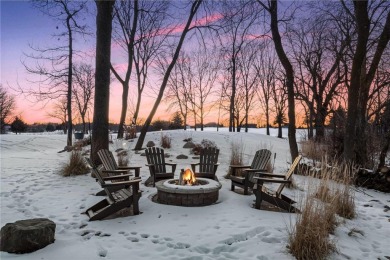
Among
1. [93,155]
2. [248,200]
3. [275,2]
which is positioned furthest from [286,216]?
[275,2]

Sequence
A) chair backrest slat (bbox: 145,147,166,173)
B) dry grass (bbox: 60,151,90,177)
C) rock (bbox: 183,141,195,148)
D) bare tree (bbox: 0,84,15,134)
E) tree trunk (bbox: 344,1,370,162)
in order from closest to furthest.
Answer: chair backrest slat (bbox: 145,147,166,173) → dry grass (bbox: 60,151,90,177) → tree trunk (bbox: 344,1,370,162) → rock (bbox: 183,141,195,148) → bare tree (bbox: 0,84,15,134)

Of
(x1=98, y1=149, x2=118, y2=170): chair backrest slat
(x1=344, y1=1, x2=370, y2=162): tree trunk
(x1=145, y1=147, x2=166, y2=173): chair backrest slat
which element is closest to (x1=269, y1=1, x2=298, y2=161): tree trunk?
(x1=344, y1=1, x2=370, y2=162): tree trunk

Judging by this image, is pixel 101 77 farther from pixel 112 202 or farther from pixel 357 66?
pixel 357 66

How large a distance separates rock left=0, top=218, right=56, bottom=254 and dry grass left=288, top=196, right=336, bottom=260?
268cm

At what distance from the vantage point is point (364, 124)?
27.1 ft

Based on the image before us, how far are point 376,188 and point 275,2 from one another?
18.1 ft

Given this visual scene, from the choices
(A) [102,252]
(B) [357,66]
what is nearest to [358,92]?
(B) [357,66]

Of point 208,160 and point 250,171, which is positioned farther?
point 208,160

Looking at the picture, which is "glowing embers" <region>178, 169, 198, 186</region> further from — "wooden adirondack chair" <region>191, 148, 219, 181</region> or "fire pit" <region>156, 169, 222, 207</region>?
"wooden adirondack chair" <region>191, 148, 219, 181</region>

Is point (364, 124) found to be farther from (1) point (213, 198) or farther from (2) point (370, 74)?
(1) point (213, 198)

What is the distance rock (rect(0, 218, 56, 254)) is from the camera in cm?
305

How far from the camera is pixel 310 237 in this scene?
9.77 feet

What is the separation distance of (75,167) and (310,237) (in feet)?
18.5

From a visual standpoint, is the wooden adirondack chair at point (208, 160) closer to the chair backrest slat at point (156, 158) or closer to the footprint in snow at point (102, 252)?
the chair backrest slat at point (156, 158)
